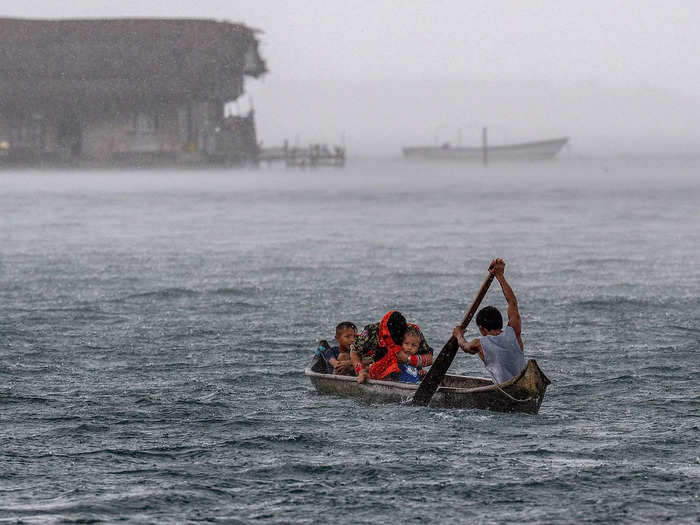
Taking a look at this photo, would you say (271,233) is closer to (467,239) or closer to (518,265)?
(467,239)

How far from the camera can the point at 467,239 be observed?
36.1m

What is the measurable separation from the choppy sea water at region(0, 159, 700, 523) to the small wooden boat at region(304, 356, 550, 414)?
0.46 feet

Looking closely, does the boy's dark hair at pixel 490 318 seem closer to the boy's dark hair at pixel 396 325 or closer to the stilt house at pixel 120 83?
the boy's dark hair at pixel 396 325

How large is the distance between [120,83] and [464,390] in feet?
229

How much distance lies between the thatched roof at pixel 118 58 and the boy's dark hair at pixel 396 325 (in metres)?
67.4

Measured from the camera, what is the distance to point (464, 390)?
11.5 meters

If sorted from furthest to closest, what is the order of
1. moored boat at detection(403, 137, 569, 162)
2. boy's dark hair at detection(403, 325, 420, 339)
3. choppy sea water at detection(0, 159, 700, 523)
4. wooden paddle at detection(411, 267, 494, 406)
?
moored boat at detection(403, 137, 569, 162) → boy's dark hair at detection(403, 325, 420, 339) → wooden paddle at detection(411, 267, 494, 406) → choppy sea water at detection(0, 159, 700, 523)

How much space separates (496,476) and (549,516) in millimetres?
1056

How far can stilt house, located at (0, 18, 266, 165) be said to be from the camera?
A: 255 ft

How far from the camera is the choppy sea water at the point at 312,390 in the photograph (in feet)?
30.2

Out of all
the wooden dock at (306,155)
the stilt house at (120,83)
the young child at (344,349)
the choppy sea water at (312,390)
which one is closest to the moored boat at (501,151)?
the wooden dock at (306,155)

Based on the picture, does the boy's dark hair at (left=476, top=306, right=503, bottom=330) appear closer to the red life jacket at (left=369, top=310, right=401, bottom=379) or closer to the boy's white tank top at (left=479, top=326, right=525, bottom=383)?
the boy's white tank top at (left=479, top=326, right=525, bottom=383)

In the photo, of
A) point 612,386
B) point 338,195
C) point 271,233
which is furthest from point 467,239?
point 338,195

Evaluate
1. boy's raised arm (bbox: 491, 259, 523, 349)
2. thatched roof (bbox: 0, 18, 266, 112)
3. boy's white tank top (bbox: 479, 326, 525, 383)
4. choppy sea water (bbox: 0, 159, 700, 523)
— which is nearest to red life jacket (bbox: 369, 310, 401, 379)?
choppy sea water (bbox: 0, 159, 700, 523)
